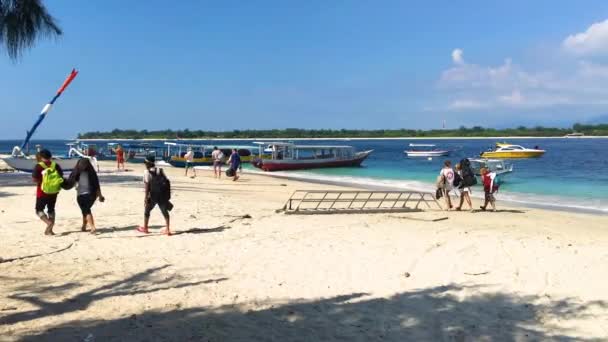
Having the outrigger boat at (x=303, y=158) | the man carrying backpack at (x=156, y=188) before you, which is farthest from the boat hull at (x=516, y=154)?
the man carrying backpack at (x=156, y=188)

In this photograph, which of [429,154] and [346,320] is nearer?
[346,320]

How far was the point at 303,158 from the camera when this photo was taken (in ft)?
127

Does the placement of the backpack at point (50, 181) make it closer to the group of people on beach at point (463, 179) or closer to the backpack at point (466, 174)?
the group of people on beach at point (463, 179)

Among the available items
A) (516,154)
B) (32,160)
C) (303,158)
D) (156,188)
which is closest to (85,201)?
(156,188)

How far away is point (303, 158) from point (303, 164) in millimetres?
676

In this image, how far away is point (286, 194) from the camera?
19.1 meters

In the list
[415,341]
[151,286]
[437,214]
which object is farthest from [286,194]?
[415,341]

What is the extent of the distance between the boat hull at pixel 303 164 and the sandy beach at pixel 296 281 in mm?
25177

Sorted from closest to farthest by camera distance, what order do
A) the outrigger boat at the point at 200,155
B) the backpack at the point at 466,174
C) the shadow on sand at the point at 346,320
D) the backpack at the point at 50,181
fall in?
the shadow on sand at the point at 346,320
the backpack at the point at 50,181
the backpack at the point at 466,174
the outrigger boat at the point at 200,155

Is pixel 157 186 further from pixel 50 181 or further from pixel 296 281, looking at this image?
pixel 296 281

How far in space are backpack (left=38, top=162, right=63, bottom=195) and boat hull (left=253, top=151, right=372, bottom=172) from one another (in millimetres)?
27467

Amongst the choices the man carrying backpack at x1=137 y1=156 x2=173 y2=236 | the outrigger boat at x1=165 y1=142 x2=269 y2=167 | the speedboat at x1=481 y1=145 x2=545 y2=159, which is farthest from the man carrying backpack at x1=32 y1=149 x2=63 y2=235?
the speedboat at x1=481 y1=145 x2=545 y2=159

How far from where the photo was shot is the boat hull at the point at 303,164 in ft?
119

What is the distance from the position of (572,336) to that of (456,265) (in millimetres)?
2594
